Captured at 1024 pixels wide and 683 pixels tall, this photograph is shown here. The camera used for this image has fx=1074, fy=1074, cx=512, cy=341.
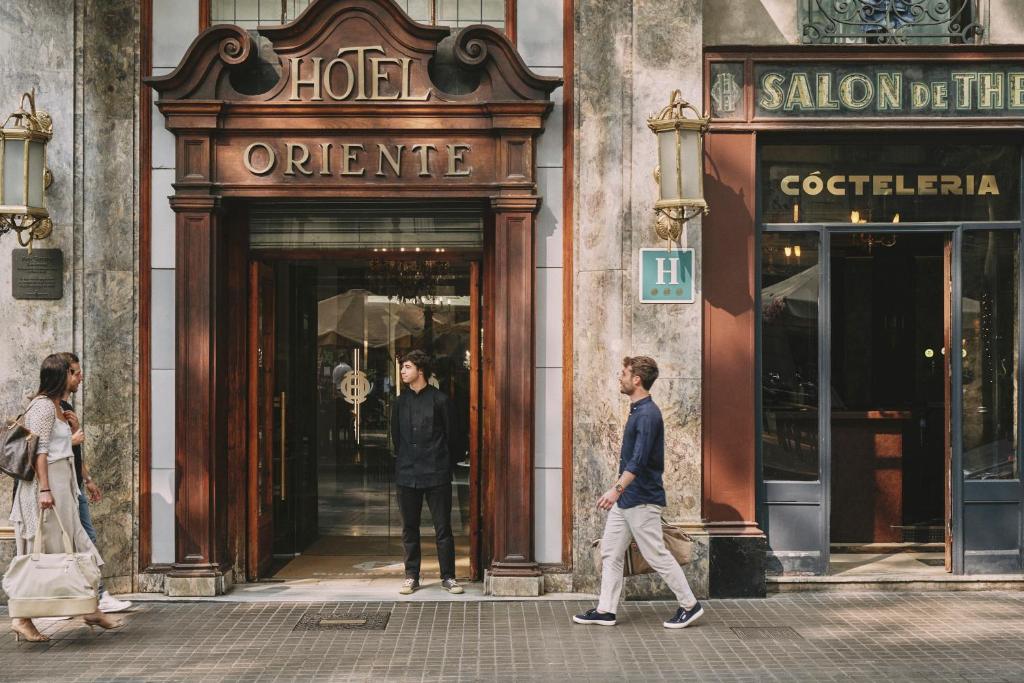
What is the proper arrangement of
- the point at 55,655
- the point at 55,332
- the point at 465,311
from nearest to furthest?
the point at 55,655 → the point at 55,332 → the point at 465,311

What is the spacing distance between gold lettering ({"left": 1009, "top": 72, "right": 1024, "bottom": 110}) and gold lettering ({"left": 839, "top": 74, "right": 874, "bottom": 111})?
1168 mm

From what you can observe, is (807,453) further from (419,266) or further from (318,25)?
(318,25)

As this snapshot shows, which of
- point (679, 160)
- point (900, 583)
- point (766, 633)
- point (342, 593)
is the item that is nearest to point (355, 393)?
point (342, 593)

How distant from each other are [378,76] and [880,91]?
414 cm

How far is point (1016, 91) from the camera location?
8.90 meters

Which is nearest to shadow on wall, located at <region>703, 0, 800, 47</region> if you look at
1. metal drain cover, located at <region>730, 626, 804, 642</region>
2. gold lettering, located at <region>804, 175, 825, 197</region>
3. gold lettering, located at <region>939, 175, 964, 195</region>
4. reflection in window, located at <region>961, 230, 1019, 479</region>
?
gold lettering, located at <region>804, 175, 825, 197</region>

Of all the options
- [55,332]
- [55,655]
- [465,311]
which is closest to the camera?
[55,655]

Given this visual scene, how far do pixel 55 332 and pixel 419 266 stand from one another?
3.05 m

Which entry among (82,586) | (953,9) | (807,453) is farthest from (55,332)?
(953,9)

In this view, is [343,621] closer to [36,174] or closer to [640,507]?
[640,507]

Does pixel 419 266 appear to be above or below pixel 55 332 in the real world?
above

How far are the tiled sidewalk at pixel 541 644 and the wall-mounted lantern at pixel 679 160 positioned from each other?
3104 millimetres

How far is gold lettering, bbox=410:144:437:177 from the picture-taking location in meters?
8.81

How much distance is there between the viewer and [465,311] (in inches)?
376
